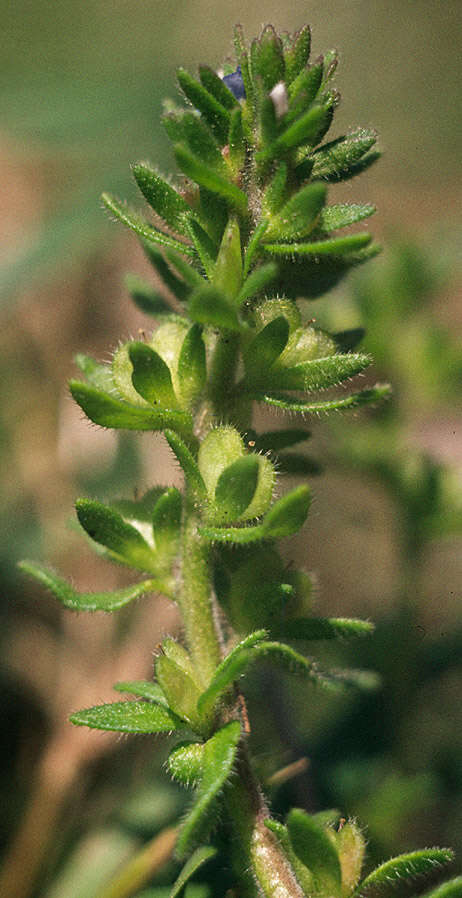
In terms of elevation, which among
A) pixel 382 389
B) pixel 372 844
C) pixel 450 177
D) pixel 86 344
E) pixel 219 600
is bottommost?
pixel 372 844

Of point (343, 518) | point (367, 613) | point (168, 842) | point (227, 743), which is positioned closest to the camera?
point (227, 743)

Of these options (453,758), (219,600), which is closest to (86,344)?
(453,758)

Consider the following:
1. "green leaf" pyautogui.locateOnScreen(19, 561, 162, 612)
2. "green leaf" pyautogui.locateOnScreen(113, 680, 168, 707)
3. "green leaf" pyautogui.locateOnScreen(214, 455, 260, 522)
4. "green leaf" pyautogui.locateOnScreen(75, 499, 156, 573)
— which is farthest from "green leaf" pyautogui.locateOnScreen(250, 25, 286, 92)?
"green leaf" pyautogui.locateOnScreen(113, 680, 168, 707)

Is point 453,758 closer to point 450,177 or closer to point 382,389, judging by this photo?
point 382,389

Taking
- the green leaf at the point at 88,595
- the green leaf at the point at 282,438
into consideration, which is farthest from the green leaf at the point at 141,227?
the green leaf at the point at 88,595

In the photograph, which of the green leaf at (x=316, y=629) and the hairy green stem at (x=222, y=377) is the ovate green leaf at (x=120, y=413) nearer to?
the hairy green stem at (x=222, y=377)

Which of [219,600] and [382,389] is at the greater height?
[382,389]

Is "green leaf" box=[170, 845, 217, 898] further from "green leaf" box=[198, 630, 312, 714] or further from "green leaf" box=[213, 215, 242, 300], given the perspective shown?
"green leaf" box=[213, 215, 242, 300]

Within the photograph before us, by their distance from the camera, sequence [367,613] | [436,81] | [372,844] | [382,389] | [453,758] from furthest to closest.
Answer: [436,81] → [367,613] → [453,758] → [372,844] → [382,389]

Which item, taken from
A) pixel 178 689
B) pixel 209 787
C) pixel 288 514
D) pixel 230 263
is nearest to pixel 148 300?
pixel 230 263
